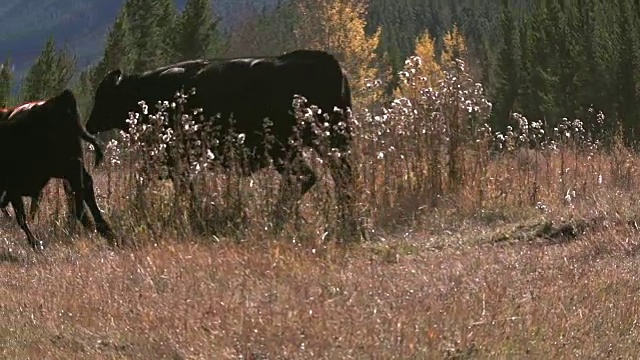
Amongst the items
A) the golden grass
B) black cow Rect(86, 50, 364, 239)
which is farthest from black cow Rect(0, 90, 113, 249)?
black cow Rect(86, 50, 364, 239)

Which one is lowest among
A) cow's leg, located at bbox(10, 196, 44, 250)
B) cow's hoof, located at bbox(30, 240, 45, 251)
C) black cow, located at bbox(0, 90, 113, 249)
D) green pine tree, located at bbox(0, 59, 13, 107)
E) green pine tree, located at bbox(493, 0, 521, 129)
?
green pine tree, located at bbox(493, 0, 521, 129)

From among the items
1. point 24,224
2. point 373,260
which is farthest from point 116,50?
point 373,260

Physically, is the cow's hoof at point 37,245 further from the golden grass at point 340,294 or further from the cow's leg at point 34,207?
the cow's leg at point 34,207

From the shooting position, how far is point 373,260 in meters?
6.75

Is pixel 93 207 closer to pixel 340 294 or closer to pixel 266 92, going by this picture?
pixel 266 92

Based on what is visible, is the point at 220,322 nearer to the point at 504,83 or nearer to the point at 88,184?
the point at 88,184

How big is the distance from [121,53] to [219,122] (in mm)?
26374

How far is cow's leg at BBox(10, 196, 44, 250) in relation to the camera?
8.10m

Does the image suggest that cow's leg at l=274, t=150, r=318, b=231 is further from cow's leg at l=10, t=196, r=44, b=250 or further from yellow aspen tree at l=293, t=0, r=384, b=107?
yellow aspen tree at l=293, t=0, r=384, b=107

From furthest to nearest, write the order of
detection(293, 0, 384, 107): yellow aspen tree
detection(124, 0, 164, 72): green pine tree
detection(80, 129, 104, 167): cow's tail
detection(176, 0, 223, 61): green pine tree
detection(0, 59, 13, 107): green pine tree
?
1. detection(293, 0, 384, 107): yellow aspen tree
2. detection(176, 0, 223, 61): green pine tree
3. detection(124, 0, 164, 72): green pine tree
4. detection(0, 59, 13, 107): green pine tree
5. detection(80, 129, 104, 167): cow's tail

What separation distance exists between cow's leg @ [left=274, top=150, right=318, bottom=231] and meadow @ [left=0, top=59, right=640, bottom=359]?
0.35 feet

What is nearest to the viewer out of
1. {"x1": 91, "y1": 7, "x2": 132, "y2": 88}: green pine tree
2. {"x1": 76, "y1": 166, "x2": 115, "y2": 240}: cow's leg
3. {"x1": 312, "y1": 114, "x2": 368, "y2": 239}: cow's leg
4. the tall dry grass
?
{"x1": 312, "y1": 114, "x2": 368, "y2": 239}: cow's leg

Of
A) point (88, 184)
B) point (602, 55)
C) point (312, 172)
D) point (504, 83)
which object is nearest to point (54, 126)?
point (88, 184)

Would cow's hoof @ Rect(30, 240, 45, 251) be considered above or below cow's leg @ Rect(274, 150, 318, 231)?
below
